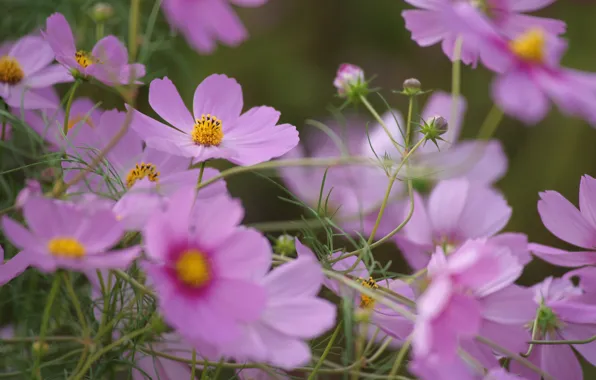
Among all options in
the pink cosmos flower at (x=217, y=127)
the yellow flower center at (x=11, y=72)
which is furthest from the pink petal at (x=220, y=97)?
the yellow flower center at (x=11, y=72)

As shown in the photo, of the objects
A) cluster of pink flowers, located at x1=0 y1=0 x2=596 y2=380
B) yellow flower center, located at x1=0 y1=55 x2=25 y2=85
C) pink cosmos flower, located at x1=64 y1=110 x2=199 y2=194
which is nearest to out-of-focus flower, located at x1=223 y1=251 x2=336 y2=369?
cluster of pink flowers, located at x1=0 y1=0 x2=596 y2=380

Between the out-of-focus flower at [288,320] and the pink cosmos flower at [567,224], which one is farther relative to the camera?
the pink cosmos flower at [567,224]

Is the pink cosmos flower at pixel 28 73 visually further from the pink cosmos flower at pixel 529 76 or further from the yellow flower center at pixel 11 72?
the pink cosmos flower at pixel 529 76

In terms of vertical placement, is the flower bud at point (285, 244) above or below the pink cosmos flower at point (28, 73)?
below

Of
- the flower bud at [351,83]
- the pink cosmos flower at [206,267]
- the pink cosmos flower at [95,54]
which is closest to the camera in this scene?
the pink cosmos flower at [206,267]

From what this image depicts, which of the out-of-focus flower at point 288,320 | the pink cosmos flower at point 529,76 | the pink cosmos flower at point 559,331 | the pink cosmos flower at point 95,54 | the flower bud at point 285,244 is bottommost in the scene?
the pink cosmos flower at point 559,331

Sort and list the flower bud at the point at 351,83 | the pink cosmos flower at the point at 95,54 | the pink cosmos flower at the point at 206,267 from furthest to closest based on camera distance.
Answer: the flower bud at the point at 351,83 → the pink cosmos flower at the point at 95,54 → the pink cosmos flower at the point at 206,267

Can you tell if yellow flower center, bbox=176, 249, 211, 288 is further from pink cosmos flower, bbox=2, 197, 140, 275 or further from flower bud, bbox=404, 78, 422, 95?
flower bud, bbox=404, 78, 422, 95
